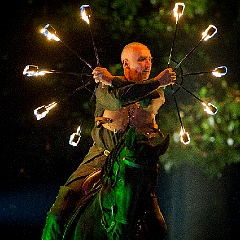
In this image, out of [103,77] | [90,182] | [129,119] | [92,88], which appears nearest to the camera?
[90,182]

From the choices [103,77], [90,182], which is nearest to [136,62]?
[103,77]

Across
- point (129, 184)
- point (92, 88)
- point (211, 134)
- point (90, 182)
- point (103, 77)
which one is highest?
point (92, 88)

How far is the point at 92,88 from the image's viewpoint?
312 inches

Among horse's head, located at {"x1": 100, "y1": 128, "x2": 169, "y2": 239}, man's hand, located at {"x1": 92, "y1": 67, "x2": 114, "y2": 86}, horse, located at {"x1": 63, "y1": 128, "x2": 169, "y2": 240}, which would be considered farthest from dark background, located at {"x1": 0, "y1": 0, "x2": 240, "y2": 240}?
horse's head, located at {"x1": 100, "y1": 128, "x2": 169, "y2": 239}

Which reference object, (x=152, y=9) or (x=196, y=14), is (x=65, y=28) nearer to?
(x=152, y=9)

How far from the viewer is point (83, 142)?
8.23 metres

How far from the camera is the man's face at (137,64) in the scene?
14.9 ft

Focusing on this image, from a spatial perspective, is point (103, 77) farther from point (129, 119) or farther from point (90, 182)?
point (90, 182)

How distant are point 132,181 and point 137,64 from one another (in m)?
1.79

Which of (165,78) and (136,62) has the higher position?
(136,62)

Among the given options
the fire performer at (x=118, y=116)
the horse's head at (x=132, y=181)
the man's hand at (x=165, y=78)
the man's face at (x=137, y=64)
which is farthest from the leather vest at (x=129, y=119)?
the horse's head at (x=132, y=181)

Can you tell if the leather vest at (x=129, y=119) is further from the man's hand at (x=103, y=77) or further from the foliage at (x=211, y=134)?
the foliage at (x=211, y=134)

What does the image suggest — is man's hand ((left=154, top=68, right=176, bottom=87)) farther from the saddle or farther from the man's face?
the saddle

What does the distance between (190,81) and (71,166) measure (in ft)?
7.98
